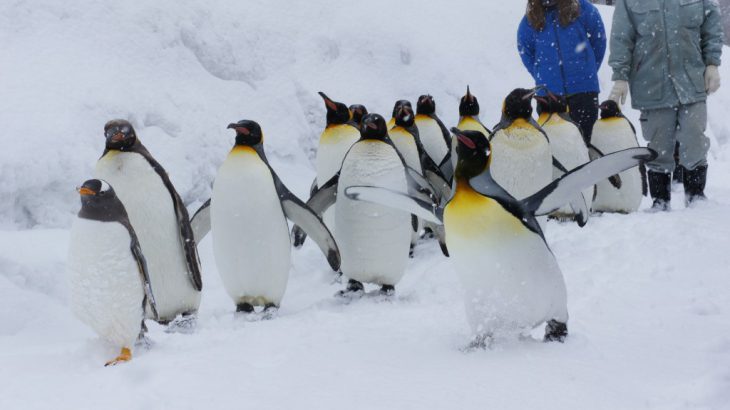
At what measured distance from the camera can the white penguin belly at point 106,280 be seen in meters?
2.47

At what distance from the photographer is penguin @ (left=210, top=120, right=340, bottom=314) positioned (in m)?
3.34

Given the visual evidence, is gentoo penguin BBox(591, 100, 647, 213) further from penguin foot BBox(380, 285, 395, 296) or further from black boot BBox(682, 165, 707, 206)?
penguin foot BBox(380, 285, 395, 296)

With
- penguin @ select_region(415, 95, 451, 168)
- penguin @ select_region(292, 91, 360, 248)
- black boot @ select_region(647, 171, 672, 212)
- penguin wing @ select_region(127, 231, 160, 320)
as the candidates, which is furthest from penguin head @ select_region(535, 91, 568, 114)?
penguin wing @ select_region(127, 231, 160, 320)

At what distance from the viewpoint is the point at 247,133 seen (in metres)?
3.39

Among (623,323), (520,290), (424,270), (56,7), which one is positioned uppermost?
(56,7)

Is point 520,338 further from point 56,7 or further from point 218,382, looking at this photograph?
point 56,7

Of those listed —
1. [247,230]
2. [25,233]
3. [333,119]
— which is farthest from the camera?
[333,119]

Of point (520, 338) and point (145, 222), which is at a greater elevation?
point (145, 222)

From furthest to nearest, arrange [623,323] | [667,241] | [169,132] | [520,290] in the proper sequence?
[169,132] → [667,241] → [623,323] → [520,290]

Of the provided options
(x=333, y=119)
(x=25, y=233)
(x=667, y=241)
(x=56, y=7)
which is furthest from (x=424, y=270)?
(x=56, y=7)

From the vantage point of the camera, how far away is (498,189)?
7.68 ft

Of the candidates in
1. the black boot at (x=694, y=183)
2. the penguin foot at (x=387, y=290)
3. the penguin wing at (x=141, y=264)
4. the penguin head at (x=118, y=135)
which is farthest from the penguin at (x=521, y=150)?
the black boot at (x=694, y=183)

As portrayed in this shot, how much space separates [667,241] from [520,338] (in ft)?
5.72

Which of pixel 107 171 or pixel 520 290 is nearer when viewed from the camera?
pixel 520 290
